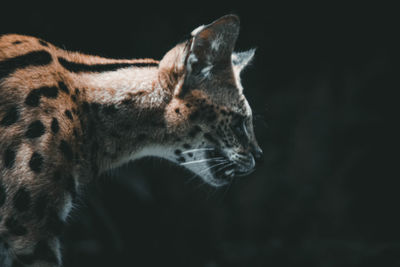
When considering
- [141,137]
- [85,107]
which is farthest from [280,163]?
[85,107]

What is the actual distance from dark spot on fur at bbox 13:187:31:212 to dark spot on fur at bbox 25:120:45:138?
266 mm

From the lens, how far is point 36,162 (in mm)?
2307

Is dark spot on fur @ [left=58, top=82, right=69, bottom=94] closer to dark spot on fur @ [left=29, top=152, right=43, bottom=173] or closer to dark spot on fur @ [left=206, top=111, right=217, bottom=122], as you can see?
dark spot on fur @ [left=29, top=152, right=43, bottom=173]

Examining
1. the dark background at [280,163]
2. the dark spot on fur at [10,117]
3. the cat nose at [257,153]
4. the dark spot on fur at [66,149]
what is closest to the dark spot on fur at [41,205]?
the dark spot on fur at [66,149]

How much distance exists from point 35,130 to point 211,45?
1126 millimetres

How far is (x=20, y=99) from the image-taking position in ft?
7.74

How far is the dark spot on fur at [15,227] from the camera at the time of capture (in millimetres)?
2250

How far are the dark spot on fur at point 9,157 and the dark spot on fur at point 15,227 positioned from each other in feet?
0.85

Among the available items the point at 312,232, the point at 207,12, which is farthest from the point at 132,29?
the point at 312,232

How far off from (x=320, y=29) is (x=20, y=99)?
4.34 metres

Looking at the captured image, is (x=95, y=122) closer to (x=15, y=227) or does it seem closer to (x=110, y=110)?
(x=110, y=110)

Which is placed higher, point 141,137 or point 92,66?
point 92,66

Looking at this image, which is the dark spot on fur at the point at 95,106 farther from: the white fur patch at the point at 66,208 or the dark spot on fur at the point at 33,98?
the white fur patch at the point at 66,208

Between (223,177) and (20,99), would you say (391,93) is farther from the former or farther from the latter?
(20,99)
